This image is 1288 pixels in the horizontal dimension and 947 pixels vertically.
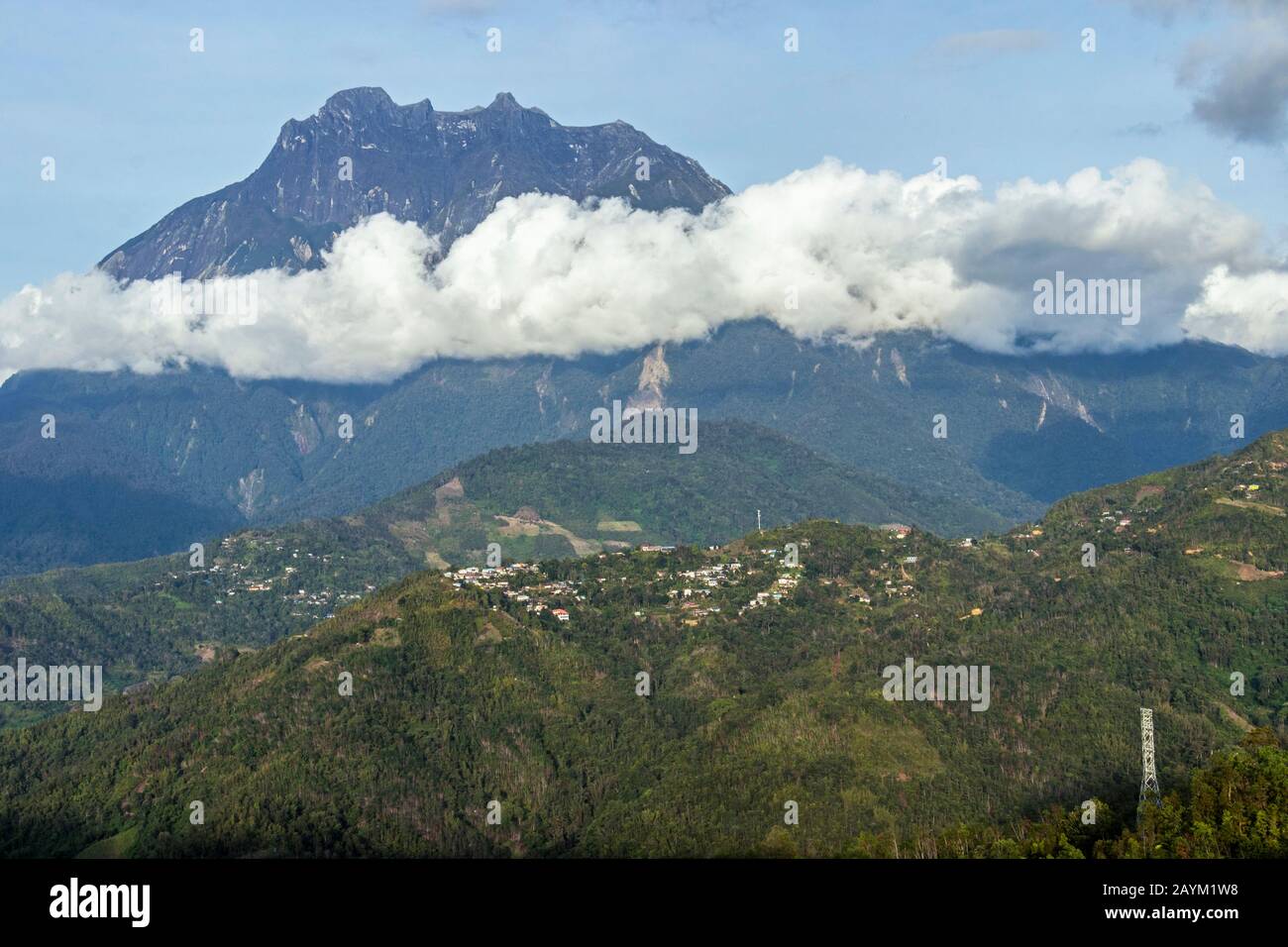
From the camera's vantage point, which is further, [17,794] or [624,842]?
[17,794]

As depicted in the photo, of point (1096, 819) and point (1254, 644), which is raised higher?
point (1254, 644)

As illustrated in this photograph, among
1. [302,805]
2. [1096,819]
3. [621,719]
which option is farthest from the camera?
[621,719]

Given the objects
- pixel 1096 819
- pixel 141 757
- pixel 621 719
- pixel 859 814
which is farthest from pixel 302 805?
pixel 1096 819

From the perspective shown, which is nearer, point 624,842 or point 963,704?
point 624,842
